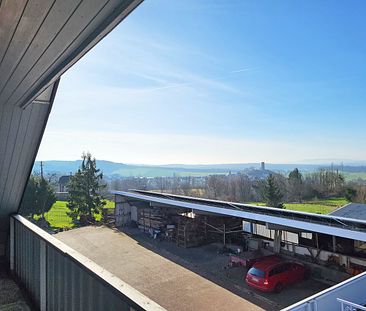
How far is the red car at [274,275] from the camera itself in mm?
9039

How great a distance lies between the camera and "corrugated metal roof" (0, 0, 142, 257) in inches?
59.9

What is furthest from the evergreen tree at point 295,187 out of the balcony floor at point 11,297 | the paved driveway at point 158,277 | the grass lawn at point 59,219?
the balcony floor at point 11,297

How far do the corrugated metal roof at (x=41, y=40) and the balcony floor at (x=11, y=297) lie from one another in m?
2.61

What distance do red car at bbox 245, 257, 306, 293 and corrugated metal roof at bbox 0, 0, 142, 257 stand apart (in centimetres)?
779

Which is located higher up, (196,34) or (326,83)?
(326,83)

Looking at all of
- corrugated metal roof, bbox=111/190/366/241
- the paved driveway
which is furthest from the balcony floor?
corrugated metal roof, bbox=111/190/366/241

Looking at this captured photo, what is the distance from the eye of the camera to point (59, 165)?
128 meters

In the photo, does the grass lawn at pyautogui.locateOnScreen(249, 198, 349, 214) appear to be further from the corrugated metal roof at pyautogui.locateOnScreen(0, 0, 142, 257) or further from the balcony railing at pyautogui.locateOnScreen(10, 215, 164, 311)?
the corrugated metal roof at pyautogui.locateOnScreen(0, 0, 142, 257)

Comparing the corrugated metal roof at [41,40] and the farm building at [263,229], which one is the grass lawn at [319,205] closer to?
the farm building at [263,229]

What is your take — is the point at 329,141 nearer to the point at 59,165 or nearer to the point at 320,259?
the point at 320,259

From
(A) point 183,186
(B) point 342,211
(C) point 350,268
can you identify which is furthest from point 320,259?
(A) point 183,186

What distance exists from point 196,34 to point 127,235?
12427 millimetres

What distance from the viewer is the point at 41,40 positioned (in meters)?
1.88

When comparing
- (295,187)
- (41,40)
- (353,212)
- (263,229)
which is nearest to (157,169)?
(295,187)
